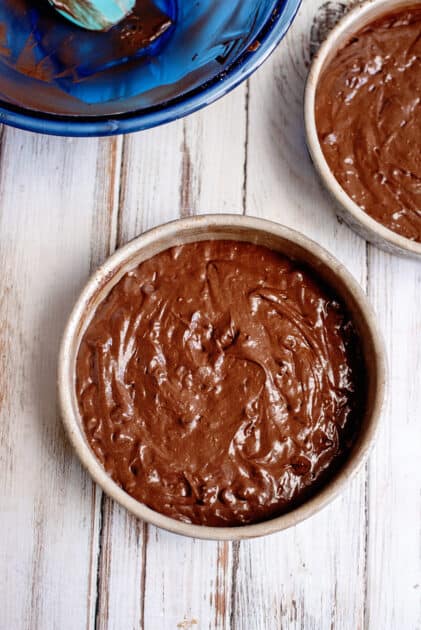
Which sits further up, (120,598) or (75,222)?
(75,222)

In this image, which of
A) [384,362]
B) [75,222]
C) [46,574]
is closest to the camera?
[384,362]

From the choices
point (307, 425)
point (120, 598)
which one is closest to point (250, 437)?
point (307, 425)

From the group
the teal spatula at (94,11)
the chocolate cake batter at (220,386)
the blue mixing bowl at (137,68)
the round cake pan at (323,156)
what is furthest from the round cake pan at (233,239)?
the teal spatula at (94,11)

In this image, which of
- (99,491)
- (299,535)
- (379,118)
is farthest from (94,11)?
(299,535)

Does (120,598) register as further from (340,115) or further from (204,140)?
(340,115)

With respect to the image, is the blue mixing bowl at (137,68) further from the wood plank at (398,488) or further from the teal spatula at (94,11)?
the wood plank at (398,488)
